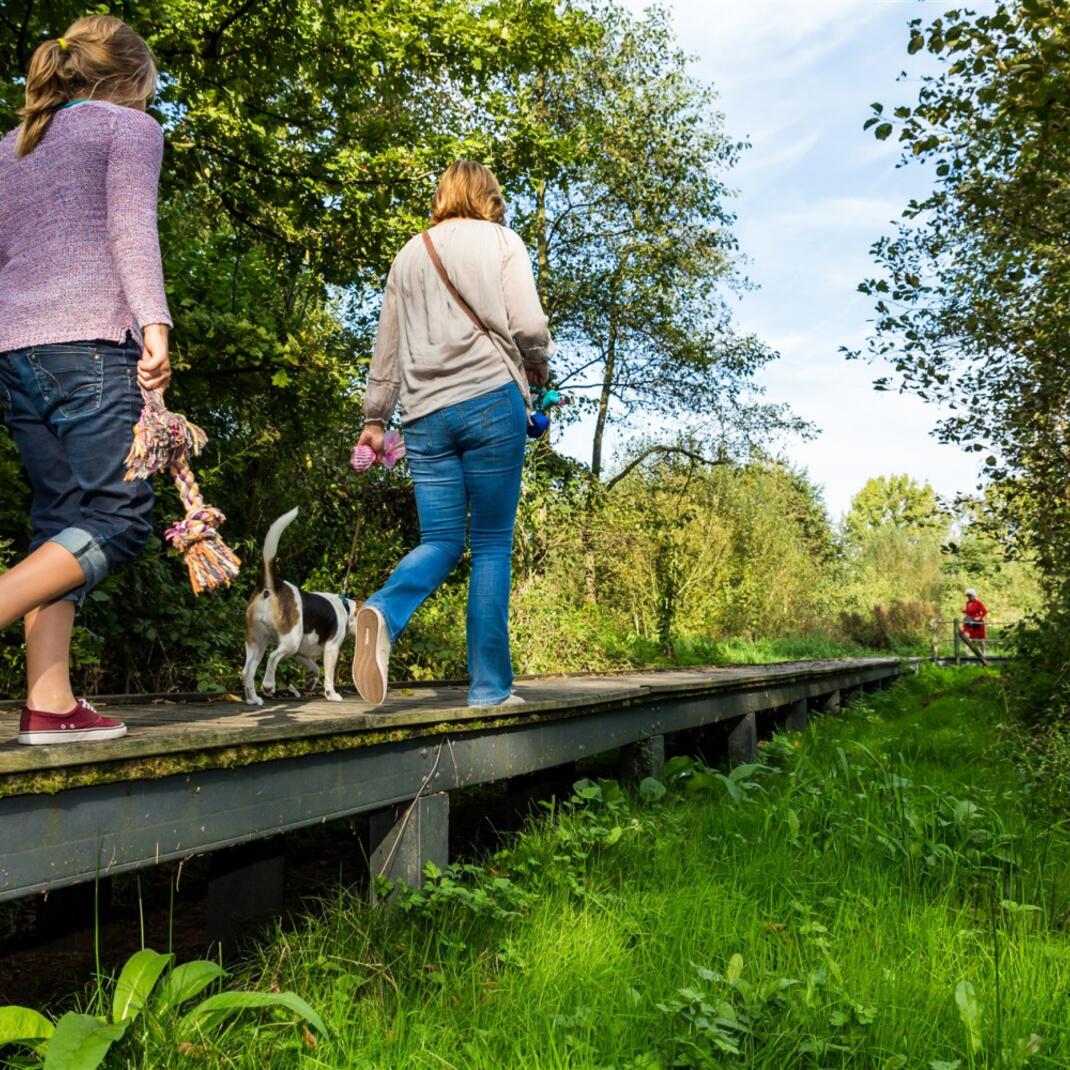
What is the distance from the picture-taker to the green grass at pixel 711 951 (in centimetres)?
224

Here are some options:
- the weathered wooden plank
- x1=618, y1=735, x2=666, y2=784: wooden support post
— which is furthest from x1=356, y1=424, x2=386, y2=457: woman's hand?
x1=618, y1=735, x2=666, y2=784: wooden support post

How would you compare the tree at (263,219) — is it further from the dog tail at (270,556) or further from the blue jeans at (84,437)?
the blue jeans at (84,437)

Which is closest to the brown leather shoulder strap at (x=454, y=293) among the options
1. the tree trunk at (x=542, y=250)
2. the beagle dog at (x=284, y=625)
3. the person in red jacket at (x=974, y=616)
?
the beagle dog at (x=284, y=625)

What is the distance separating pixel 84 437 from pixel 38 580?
0.39m

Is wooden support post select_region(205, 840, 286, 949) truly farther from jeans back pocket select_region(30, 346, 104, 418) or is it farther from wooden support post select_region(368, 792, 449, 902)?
jeans back pocket select_region(30, 346, 104, 418)

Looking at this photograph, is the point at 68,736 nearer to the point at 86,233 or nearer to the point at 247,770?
the point at 247,770

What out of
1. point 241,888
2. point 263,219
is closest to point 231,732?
point 241,888

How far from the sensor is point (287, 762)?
2.68m

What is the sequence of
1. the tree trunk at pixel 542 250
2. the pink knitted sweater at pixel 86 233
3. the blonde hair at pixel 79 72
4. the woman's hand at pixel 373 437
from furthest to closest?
the tree trunk at pixel 542 250 → the woman's hand at pixel 373 437 → the blonde hair at pixel 79 72 → the pink knitted sweater at pixel 86 233

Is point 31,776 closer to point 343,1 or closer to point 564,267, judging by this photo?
point 343,1

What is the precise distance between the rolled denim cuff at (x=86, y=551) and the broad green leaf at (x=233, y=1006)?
38.8 inches

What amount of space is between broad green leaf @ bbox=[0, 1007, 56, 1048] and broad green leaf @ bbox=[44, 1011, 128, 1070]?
97mm

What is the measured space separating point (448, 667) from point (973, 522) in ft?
21.0

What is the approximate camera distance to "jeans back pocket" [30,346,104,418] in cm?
243
